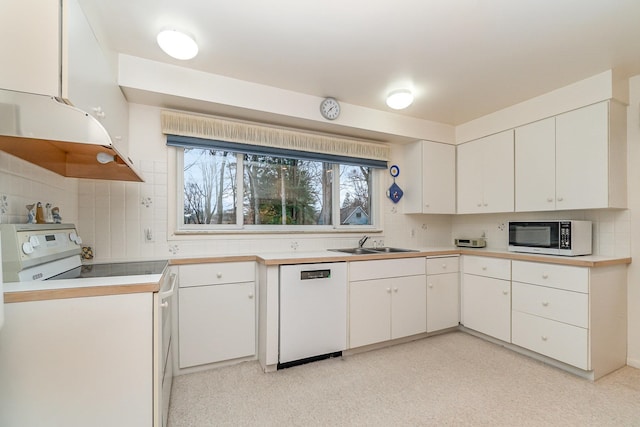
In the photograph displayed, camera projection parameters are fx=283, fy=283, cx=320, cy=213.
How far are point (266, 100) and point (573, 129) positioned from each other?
8.74 feet

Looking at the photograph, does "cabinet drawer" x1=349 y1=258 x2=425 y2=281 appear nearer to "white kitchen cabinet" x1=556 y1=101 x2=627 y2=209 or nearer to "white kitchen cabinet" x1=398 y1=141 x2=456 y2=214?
"white kitchen cabinet" x1=398 y1=141 x2=456 y2=214

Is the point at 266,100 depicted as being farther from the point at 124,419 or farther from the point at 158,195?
the point at 124,419

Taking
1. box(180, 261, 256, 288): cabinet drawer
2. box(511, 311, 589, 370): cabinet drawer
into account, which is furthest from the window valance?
box(511, 311, 589, 370): cabinet drawer

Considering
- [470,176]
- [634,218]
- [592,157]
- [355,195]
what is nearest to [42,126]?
[355,195]

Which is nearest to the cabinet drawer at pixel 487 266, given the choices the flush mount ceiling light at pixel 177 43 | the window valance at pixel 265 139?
the window valance at pixel 265 139

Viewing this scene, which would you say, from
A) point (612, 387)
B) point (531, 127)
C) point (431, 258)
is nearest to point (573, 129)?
point (531, 127)

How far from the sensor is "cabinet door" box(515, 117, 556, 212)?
2.58 m

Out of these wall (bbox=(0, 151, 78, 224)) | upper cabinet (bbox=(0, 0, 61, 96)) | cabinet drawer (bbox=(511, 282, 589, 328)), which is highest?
upper cabinet (bbox=(0, 0, 61, 96))

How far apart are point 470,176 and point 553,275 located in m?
1.40

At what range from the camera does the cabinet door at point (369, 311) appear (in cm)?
251

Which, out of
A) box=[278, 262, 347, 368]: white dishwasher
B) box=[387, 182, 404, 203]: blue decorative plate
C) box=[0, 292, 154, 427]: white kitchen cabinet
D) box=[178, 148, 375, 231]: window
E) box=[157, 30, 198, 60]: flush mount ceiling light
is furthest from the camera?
box=[387, 182, 404, 203]: blue decorative plate

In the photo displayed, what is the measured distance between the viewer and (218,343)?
226 cm

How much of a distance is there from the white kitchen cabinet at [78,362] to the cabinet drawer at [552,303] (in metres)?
2.86

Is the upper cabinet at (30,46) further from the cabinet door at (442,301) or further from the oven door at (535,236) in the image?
the oven door at (535,236)
